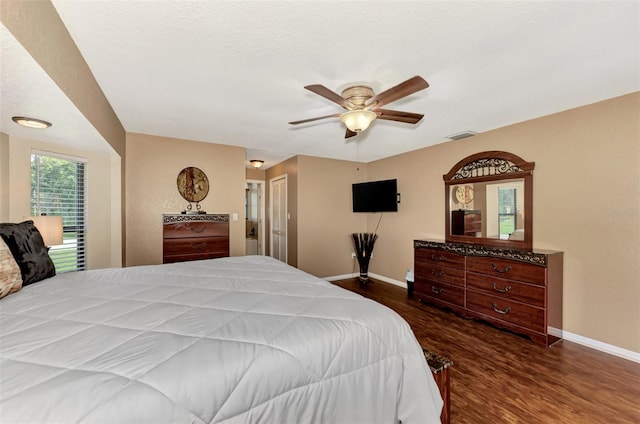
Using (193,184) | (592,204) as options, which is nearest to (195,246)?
(193,184)

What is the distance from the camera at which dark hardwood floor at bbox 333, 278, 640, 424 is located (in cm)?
173

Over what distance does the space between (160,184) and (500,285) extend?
14.7 ft

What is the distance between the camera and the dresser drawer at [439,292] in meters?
3.37

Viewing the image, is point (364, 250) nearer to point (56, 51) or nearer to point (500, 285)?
point (500, 285)

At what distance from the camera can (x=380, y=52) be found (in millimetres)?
1776

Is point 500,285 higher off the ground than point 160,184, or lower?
lower

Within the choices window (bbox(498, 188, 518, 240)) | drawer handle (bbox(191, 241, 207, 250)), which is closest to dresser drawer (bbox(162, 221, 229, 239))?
drawer handle (bbox(191, 241, 207, 250))

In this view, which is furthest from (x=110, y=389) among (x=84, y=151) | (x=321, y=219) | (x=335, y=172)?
(x=335, y=172)

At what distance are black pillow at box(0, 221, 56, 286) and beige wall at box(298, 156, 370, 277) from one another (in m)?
3.41

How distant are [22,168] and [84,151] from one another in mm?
647

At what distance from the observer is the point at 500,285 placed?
9.71 feet

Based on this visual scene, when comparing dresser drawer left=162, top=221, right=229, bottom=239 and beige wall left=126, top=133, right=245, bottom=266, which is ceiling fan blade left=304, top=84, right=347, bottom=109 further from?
dresser drawer left=162, top=221, right=229, bottom=239

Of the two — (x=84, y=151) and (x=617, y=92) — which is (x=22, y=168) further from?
(x=617, y=92)

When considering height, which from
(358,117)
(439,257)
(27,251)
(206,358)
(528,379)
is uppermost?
(358,117)
